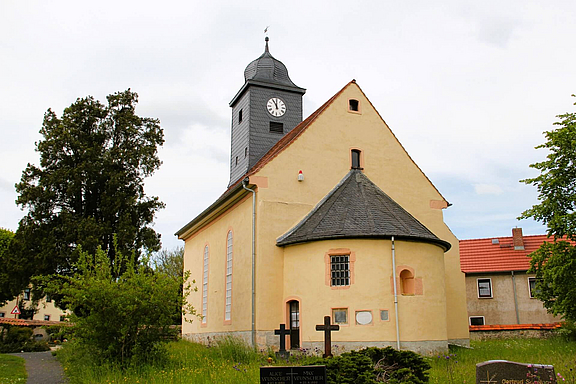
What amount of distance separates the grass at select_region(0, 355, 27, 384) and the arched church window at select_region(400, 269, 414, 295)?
11281 mm

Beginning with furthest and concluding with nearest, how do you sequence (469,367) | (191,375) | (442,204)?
(442,204), (469,367), (191,375)

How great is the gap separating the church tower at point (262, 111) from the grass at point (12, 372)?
12.4 metres

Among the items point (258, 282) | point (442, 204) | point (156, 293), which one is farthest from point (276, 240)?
point (442, 204)

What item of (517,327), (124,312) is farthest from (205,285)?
(517,327)

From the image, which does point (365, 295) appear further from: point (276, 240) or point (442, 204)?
point (442, 204)

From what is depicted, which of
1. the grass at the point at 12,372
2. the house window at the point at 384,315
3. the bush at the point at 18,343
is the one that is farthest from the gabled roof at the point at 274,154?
the bush at the point at 18,343

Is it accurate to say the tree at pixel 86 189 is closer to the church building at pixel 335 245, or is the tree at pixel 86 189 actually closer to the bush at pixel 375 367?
the church building at pixel 335 245

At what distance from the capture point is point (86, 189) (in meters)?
26.8

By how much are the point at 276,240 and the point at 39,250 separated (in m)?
13.1

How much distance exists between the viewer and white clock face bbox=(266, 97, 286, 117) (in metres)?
26.9

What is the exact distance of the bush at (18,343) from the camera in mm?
27875

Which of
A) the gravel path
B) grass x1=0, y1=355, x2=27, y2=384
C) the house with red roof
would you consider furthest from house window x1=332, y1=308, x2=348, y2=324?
the house with red roof

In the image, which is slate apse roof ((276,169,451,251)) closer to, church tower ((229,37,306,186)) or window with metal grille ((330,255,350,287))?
window with metal grille ((330,255,350,287))

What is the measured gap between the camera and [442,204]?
73.9ft
